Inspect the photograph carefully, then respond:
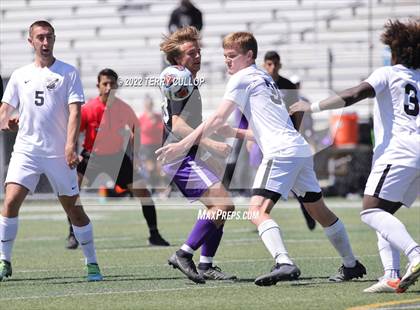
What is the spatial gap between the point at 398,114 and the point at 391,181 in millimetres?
501

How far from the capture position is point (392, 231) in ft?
23.4

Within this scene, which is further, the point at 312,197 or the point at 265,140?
the point at 312,197

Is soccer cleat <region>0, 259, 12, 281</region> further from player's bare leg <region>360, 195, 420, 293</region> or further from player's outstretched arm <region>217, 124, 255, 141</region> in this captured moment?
player's bare leg <region>360, 195, 420, 293</region>

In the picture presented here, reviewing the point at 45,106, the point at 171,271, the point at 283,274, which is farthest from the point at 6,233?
the point at 283,274

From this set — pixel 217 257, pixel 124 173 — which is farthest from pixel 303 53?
pixel 217 257

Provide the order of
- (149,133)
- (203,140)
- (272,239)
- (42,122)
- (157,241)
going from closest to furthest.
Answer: (272,239), (203,140), (42,122), (157,241), (149,133)

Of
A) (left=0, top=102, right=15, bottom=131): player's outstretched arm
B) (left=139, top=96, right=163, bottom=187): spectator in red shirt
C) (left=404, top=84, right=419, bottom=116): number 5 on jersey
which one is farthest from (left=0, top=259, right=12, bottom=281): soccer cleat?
(left=139, top=96, right=163, bottom=187): spectator in red shirt

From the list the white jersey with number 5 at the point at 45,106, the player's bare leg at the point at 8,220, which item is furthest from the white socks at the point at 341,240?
the player's bare leg at the point at 8,220

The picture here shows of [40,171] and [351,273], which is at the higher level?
[40,171]

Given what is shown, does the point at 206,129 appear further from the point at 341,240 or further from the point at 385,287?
the point at 385,287

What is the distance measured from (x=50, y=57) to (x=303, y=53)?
52.8 feet

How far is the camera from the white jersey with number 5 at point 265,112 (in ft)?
25.5

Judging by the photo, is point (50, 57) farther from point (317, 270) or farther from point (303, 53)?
point (303, 53)

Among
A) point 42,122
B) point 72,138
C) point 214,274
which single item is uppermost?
point 42,122
